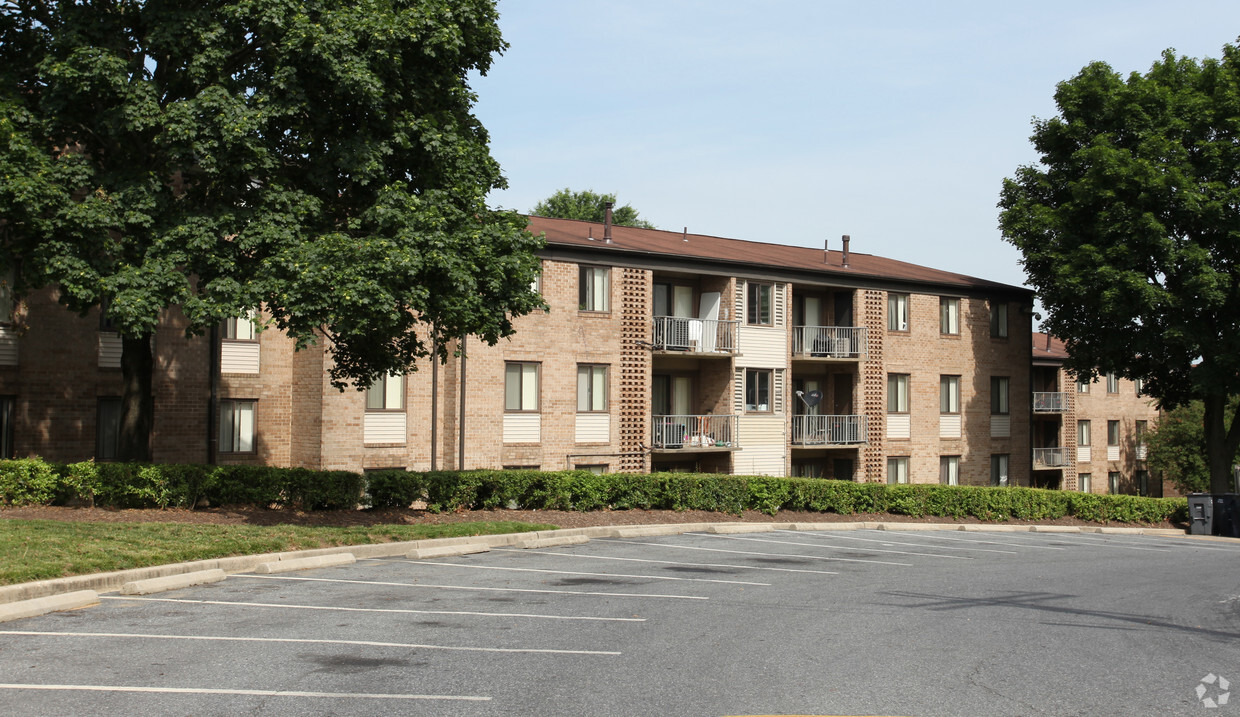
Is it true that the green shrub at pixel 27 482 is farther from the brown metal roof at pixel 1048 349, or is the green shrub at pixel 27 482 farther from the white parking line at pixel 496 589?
the brown metal roof at pixel 1048 349

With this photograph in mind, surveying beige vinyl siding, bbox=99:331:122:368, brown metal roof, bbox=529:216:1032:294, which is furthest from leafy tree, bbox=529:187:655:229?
beige vinyl siding, bbox=99:331:122:368

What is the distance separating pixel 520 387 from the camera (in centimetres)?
3019

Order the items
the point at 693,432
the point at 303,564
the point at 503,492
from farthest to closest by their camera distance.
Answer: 1. the point at 693,432
2. the point at 503,492
3. the point at 303,564

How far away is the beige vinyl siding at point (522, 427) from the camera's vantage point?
29891 millimetres

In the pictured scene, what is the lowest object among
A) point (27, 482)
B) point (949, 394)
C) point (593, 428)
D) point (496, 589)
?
point (496, 589)

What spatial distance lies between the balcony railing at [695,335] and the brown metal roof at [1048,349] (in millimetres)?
20109

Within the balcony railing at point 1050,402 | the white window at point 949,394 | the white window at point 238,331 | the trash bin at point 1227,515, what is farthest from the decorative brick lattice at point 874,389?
the white window at point 238,331

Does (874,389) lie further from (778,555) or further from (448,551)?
(448,551)

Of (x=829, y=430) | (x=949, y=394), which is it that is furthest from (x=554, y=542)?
(x=949, y=394)

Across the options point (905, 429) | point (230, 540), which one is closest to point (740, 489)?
point (905, 429)

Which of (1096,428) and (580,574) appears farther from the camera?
(1096,428)

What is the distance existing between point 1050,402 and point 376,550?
36.5m

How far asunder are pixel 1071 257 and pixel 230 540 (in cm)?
3183

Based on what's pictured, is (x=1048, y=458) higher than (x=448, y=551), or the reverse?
(x=1048, y=458)
